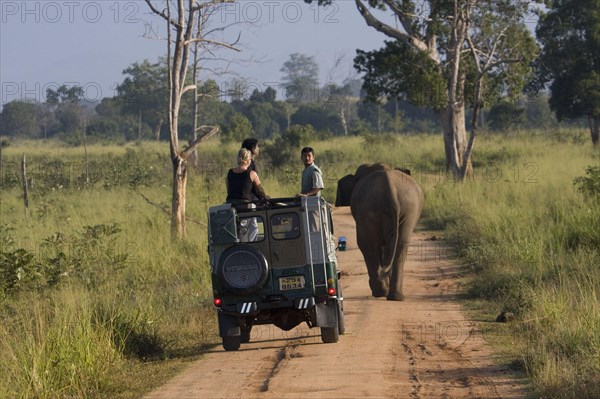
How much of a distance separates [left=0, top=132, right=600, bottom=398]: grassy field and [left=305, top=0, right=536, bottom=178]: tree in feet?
Result: 6.44

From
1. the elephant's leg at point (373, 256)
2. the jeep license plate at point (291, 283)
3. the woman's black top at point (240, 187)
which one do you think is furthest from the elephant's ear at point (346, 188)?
the jeep license plate at point (291, 283)

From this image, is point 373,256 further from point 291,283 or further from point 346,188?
point 291,283

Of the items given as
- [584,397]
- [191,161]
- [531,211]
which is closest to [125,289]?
[584,397]

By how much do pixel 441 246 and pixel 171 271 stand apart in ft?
17.1

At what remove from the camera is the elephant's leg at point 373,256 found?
1220 cm

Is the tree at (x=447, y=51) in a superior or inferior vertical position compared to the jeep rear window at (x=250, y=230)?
superior

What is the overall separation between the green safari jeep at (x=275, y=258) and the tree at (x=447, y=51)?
1773cm

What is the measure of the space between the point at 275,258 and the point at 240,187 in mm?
1397

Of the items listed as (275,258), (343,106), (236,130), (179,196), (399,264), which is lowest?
(399,264)

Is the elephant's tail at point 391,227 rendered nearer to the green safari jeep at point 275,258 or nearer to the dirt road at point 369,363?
the dirt road at point 369,363

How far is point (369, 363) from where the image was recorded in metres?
8.35

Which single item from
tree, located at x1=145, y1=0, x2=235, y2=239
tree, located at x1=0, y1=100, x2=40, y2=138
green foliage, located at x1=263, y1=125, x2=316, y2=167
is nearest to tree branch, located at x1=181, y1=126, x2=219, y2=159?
tree, located at x1=145, y1=0, x2=235, y2=239

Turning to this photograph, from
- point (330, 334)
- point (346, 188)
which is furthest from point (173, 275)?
point (330, 334)

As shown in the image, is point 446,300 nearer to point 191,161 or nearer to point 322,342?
point 322,342
